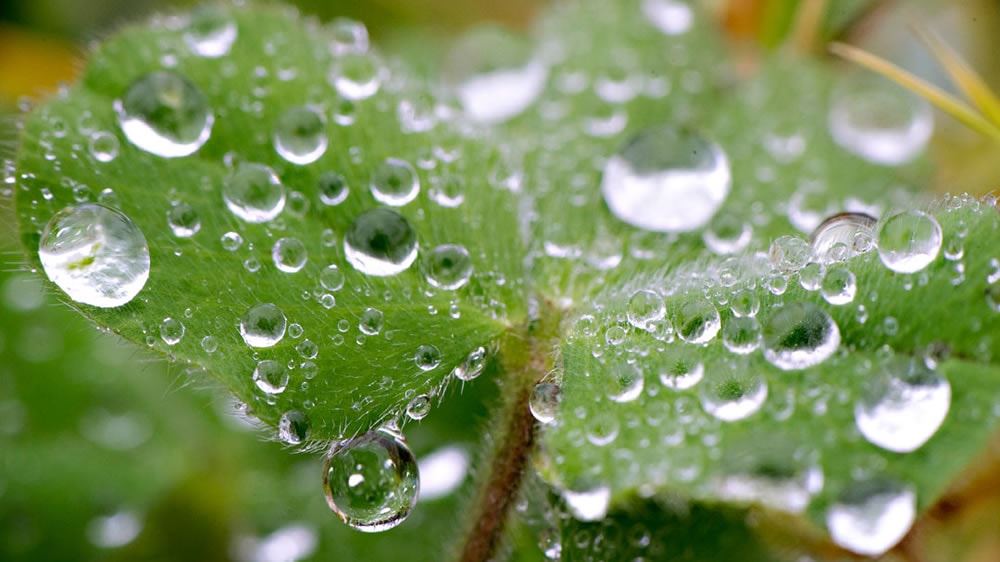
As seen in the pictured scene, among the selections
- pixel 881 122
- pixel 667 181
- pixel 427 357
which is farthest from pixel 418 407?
pixel 881 122

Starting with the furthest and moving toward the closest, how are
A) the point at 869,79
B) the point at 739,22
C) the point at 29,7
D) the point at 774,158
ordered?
the point at 29,7
the point at 739,22
the point at 869,79
the point at 774,158

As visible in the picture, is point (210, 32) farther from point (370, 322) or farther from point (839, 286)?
point (839, 286)

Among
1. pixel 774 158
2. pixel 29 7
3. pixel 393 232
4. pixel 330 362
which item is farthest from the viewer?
pixel 29 7

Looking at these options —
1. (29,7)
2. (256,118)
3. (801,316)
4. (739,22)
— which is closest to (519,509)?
(801,316)

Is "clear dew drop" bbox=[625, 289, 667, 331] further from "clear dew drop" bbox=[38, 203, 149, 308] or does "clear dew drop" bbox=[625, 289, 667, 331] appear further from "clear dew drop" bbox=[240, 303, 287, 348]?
"clear dew drop" bbox=[38, 203, 149, 308]

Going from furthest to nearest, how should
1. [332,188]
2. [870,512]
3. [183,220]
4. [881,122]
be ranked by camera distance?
[881,122] → [332,188] → [183,220] → [870,512]

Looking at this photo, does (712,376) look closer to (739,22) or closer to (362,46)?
(362,46)

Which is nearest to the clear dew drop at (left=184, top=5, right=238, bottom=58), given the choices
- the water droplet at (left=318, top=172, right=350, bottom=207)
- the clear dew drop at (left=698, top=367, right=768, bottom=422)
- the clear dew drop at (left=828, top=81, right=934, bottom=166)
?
the water droplet at (left=318, top=172, right=350, bottom=207)
